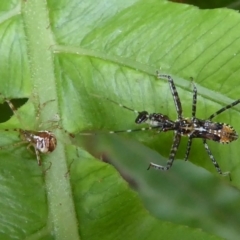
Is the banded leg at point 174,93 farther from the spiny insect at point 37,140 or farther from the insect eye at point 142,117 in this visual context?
the spiny insect at point 37,140

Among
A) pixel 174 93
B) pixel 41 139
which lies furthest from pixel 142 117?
pixel 41 139

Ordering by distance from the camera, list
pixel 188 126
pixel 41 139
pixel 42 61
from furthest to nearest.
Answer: pixel 188 126 < pixel 42 61 < pixel 41 139

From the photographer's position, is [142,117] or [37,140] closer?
[37,140]

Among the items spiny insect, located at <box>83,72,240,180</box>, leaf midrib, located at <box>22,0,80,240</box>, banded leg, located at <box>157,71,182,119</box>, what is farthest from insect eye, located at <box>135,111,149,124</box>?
leaf midrib, located at <box>22,0,80,240</box>

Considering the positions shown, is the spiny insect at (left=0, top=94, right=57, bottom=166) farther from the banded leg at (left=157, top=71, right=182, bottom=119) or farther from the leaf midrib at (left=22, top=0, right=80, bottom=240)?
the banded leg at (left=157, top=71, right=182, bottom=119)

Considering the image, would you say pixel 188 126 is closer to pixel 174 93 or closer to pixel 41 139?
pixel 174 93

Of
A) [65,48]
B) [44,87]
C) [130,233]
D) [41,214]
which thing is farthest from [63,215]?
[65,48]

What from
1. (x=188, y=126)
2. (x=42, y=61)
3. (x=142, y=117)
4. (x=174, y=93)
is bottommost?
(x=188, y=126)
